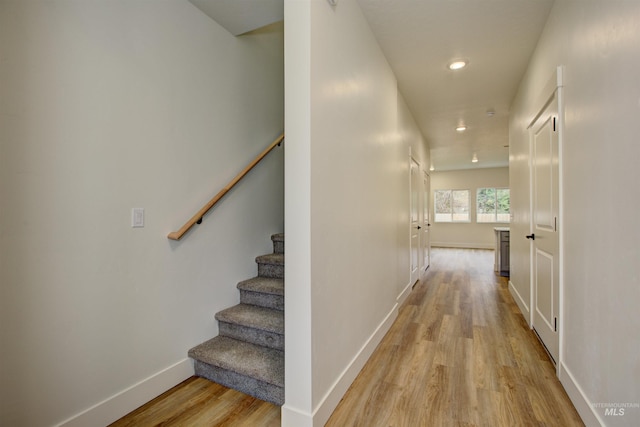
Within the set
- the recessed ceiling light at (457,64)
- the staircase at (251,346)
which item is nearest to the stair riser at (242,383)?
the staircase at (251,346)

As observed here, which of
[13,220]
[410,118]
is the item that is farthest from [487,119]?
[13,220]

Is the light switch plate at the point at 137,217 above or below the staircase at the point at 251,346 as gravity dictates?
above

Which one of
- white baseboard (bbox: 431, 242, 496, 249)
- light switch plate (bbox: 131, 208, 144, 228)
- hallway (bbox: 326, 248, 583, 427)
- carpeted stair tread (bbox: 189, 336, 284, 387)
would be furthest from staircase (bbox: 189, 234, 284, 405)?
white baseboard (bbox: 431, 242, 496, 249)

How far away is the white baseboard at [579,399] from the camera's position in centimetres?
145

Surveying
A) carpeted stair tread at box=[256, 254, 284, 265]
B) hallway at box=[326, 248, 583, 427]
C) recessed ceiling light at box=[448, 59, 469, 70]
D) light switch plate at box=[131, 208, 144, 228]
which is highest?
recessed ceiling light at box=[448, 59, 469, 70]

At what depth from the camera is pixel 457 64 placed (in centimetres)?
291

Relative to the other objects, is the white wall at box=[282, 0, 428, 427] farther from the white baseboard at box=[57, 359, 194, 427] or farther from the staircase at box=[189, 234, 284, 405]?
the white baseboard at box=[57, 359, 194, 427]

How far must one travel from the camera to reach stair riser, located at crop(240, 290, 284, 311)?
226 centimetres

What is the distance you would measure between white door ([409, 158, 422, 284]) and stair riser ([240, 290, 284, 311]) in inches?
107

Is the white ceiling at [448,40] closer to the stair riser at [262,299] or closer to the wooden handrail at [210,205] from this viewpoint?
the wooden handrail at [210,205]

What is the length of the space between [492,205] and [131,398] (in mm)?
10308

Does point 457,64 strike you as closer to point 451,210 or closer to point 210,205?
point 210,205

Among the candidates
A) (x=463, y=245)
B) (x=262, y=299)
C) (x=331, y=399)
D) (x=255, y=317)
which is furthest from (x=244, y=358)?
(x=463, y=245)

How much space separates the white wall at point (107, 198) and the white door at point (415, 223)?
9.68 feet
